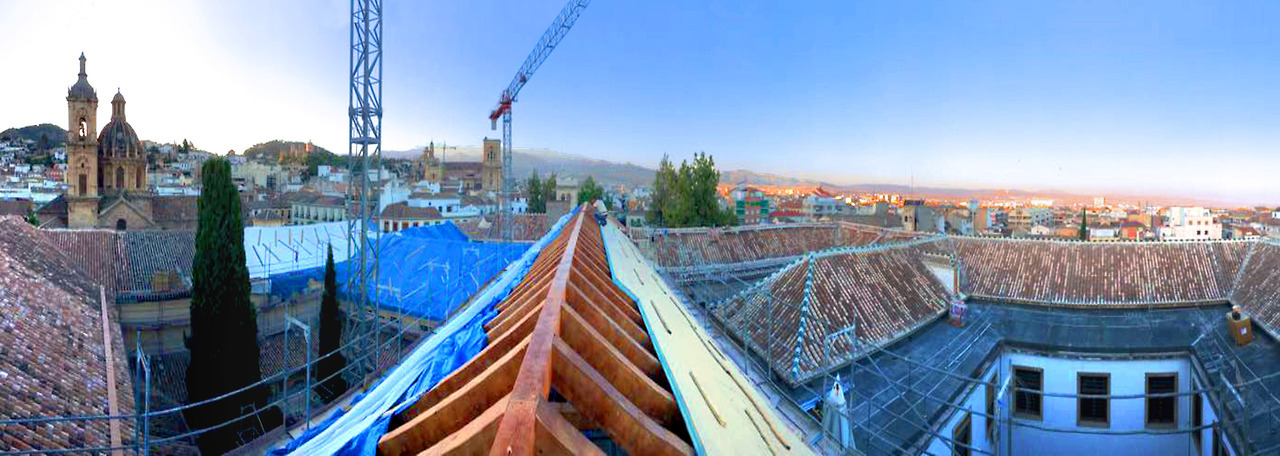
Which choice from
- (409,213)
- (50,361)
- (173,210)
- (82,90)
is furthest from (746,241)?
(82,90)

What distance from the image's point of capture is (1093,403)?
12.2 m

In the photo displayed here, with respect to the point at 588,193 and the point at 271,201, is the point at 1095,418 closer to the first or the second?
the point at 588,193

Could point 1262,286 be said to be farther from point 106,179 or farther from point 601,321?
point 106,179

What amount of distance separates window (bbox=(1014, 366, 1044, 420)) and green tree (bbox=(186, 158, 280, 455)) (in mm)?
13925

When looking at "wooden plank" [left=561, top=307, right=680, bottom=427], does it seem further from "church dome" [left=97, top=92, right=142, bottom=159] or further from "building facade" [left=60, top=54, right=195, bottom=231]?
"church dome" [left=97, top=92, right=142, bottom=159]

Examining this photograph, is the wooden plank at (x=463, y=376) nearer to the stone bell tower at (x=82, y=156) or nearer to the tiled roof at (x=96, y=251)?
the tiled roof at (x=96, y=251)

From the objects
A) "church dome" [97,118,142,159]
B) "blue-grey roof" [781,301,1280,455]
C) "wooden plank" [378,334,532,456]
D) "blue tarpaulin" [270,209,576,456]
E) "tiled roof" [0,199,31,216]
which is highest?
"church dome" [97,118,142,159]

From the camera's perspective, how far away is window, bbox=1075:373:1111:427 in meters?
11.9

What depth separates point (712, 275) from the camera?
724 inches

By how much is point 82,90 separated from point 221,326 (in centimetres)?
3369

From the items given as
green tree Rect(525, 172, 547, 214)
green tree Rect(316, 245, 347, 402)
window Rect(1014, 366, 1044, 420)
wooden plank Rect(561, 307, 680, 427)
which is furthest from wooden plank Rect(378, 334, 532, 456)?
green tree Rect(525, 172, 547, 214)

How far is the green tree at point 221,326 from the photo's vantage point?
12.4 metres

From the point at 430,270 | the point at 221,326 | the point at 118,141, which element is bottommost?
the point at 221,326

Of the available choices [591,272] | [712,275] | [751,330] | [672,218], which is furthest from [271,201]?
[591,272]
